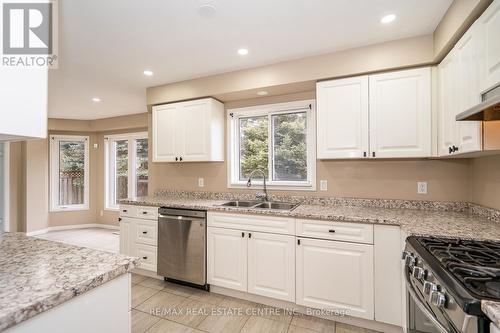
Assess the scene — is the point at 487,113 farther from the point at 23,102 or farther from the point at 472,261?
the point at 23,102

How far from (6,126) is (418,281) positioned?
1816mm

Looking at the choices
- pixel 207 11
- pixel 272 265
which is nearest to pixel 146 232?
pixel 272 265

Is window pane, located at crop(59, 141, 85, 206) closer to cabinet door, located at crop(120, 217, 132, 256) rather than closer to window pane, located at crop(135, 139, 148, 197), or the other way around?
window pane, located at crop(135, 139, 148, 197)

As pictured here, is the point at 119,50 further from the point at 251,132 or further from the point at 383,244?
the point at 383,244

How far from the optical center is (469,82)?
1.54 m

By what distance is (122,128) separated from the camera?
516 centimetres

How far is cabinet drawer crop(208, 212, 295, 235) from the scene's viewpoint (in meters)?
2.21

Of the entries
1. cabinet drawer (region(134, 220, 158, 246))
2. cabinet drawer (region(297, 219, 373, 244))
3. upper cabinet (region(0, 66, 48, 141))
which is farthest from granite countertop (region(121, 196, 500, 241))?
upper cabinet (region(0, 66, 48, 141))

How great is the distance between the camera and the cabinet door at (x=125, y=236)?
2.98 metres

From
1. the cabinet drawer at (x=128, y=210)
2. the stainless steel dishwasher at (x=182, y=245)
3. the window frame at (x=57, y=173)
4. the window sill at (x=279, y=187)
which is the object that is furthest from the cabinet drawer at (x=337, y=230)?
the window frame at (x=57, y=173)

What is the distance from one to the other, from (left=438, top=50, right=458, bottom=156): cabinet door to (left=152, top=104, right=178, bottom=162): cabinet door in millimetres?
2867

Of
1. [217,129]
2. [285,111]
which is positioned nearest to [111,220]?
[217,129]

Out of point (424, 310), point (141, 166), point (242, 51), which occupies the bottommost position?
point (424, 310)

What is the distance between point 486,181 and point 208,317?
8.70 ft
